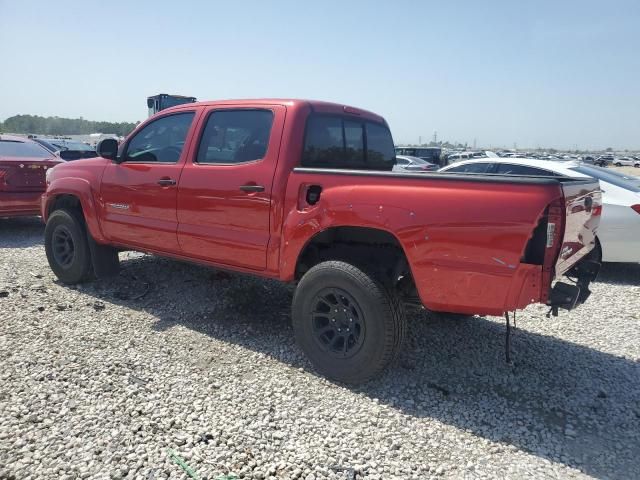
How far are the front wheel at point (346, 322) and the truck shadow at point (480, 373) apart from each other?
0.24m

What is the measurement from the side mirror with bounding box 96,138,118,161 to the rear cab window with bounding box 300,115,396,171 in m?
2.24

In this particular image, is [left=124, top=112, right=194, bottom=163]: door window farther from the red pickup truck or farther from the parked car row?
the parked car row

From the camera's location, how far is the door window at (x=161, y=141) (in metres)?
4.45

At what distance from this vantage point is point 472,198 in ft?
9.33

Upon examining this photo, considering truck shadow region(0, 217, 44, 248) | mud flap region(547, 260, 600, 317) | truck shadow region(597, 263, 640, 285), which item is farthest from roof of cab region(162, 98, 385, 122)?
truck shadow region(0, 217, 44, 248)

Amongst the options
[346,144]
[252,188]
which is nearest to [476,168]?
[346,144]

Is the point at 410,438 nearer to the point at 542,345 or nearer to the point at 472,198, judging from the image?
the point at 472,198

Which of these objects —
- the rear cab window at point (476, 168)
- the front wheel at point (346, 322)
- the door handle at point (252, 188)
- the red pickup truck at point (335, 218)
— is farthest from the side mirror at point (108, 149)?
the rear cab window at point (476, 168)

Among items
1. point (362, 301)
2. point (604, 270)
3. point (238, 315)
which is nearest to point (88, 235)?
point (238, 315)

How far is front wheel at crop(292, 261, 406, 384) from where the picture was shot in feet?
10.6

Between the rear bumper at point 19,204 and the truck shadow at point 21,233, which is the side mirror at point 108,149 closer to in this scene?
the truck shadow at point 21,233

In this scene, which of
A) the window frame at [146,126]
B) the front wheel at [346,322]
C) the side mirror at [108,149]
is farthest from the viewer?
the side mirror at [108,149]

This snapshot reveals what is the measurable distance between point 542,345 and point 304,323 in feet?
7.30

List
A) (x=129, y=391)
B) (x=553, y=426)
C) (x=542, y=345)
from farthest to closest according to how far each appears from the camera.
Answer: (x=542, y=345) < (x=129, y=391) < (x=553, y=426)
